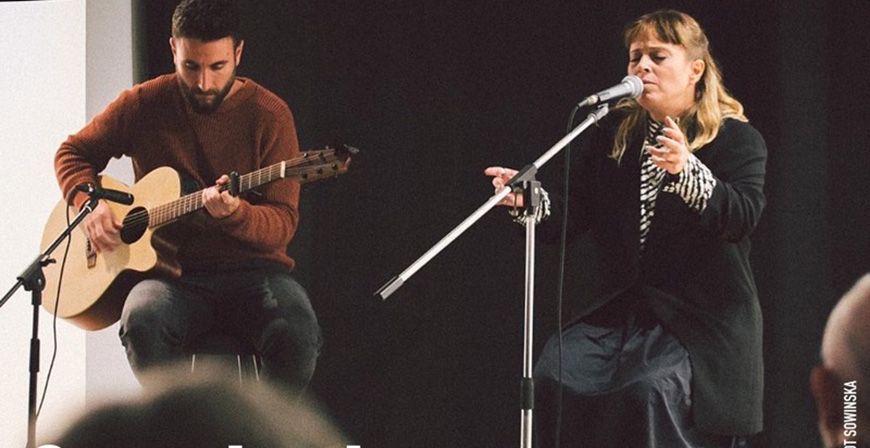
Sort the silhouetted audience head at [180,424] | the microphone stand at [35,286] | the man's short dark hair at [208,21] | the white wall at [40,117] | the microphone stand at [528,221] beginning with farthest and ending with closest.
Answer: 1. the white wall at [40,117]
2. the man's short dark hair at [208,21]
3. the microphone stand at [35,286]
4. the microphone stand at [528,221]
5. the silhouetted audience head at [180,424]

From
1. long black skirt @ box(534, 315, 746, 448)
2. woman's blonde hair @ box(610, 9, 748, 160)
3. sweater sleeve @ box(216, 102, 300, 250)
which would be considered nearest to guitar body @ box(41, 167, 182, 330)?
sweater sleeve @ box(216, 102, 300, 250)

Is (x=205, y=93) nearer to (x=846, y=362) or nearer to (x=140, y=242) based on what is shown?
(x=140, y=242)

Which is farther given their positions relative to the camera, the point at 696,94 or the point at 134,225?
the point at 134,225

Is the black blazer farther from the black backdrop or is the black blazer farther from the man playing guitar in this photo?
the man playing guitar

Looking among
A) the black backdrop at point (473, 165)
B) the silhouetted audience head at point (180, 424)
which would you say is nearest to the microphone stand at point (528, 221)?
the black backdrop at point (473, 165)

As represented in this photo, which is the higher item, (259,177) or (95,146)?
(95,146)

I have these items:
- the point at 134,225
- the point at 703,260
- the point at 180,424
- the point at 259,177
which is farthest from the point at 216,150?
the point at 180,424

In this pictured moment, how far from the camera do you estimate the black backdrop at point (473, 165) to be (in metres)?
2.96

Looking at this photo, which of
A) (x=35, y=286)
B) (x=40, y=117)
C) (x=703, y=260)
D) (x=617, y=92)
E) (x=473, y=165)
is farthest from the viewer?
(x=40, y=117)

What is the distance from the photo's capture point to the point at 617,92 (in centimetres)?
261

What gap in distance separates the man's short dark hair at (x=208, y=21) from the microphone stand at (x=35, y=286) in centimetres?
70

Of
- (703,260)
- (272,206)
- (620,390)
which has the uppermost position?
(272,206)

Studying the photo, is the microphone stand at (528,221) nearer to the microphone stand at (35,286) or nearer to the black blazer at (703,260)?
the black blazer at (703,260)

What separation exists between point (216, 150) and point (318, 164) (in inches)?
15.1
